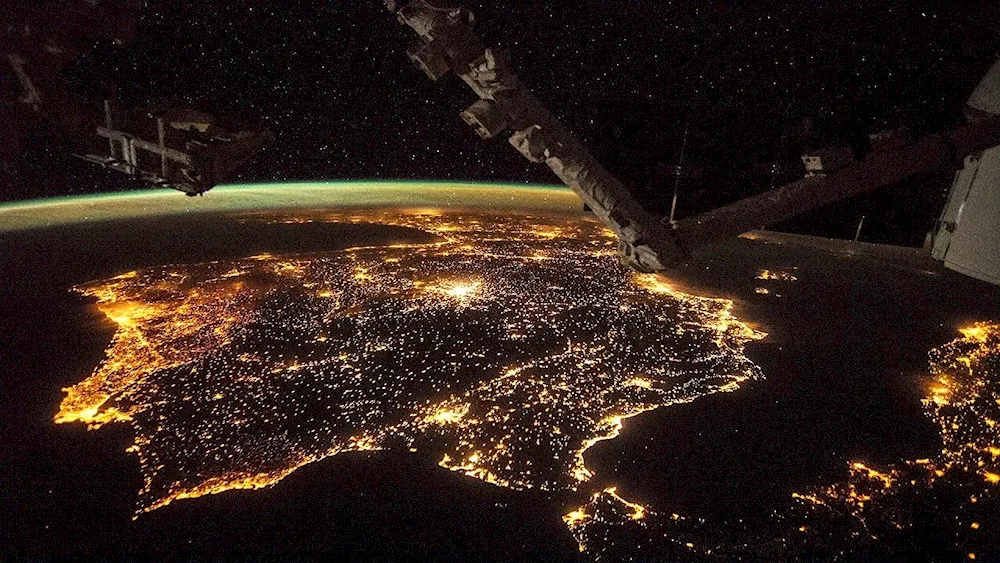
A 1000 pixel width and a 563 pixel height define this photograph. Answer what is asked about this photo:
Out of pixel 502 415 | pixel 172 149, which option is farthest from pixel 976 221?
pixel 172 149

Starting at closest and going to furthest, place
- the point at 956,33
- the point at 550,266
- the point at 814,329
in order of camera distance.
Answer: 1. the point at 814,329
2. the point at 956,33
3. the point at 550,266

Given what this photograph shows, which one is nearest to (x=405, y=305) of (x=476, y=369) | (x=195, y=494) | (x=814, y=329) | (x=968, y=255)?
(x=476, y=369)

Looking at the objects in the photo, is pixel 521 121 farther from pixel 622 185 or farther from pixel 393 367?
pixel 393 367

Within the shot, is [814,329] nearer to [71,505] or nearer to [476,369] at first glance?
[476,369]

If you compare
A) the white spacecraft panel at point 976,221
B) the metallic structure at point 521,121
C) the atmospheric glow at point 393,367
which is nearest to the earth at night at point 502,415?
the atmospheric glow at point 393,367

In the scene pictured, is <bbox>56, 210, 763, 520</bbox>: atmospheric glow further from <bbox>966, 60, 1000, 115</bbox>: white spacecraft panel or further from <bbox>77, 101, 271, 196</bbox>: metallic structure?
<bbox>966, 60, 1000, 115</bbox>: white spacecraft panel

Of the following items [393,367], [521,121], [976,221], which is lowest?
[393,367]

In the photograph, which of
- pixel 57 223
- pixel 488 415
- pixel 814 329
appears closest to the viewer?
pixel 488 415
